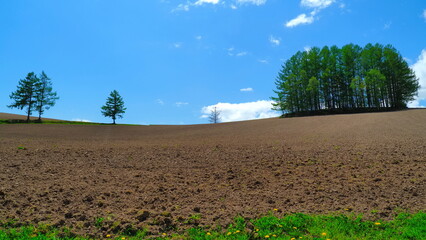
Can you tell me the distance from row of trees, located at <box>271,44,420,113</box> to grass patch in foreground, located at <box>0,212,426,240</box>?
5300 cm

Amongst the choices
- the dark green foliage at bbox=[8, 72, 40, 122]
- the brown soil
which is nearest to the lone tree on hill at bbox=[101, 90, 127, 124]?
the dark green foliage at bbox=[8, 72, 40, 122]

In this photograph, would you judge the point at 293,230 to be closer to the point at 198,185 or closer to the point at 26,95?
the point at 198,185

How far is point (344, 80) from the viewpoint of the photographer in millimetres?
60781

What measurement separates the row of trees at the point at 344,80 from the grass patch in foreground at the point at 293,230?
174 feet

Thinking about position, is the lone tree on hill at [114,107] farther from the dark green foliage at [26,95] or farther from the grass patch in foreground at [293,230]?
the grass patch in foreground at [293,230]

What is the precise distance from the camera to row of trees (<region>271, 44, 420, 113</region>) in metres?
54.8

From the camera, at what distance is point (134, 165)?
459 inches

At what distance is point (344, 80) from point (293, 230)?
63.8 meters

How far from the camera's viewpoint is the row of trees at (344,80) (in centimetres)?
5481

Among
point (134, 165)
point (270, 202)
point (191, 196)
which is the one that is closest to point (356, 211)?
point (270, 202)

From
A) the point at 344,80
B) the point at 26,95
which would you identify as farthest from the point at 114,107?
the point at 344,80

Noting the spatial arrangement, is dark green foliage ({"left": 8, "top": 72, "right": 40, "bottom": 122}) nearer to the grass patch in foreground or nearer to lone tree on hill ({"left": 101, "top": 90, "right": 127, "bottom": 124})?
lone tree on hill ({"left": 101, "top": 90, "right": 127, "bottom": 124})

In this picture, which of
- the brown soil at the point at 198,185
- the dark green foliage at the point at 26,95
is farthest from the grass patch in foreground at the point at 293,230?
the dark green foliage at the point at 26,95

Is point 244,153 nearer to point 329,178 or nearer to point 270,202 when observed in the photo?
point 329,178
